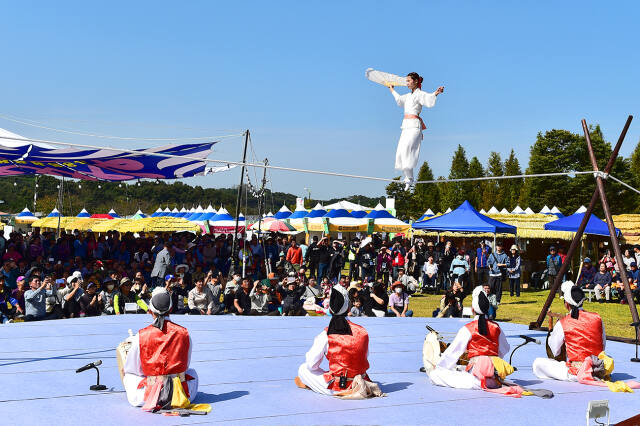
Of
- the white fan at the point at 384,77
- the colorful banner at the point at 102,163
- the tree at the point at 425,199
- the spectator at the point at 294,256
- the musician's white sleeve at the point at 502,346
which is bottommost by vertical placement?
the musician's white sleeve at the point at 502,346

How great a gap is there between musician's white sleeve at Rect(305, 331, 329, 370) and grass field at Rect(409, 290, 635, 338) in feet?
23.2

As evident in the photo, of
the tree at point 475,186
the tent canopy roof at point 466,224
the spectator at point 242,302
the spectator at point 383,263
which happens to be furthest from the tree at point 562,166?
the spectator at point 242,302

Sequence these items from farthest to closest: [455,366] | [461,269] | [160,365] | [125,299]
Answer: [461,269], [125,299], [455,366], [160,365]

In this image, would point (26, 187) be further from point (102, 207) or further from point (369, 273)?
point (369, 273)

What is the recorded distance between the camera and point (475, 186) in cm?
5909

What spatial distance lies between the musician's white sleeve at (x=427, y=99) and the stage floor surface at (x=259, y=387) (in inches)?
128

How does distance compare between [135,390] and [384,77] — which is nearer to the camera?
[135,390]

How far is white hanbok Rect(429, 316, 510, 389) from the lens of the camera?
6.34 meters

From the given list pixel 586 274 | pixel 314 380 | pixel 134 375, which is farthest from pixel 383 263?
pixel 134 375

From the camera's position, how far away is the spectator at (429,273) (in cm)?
1747

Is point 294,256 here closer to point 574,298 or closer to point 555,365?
point 555,365

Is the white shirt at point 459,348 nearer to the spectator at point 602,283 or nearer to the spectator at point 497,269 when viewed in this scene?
the spectator at point 497,269

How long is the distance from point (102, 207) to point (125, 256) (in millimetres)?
66437

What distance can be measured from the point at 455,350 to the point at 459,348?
0.06m
